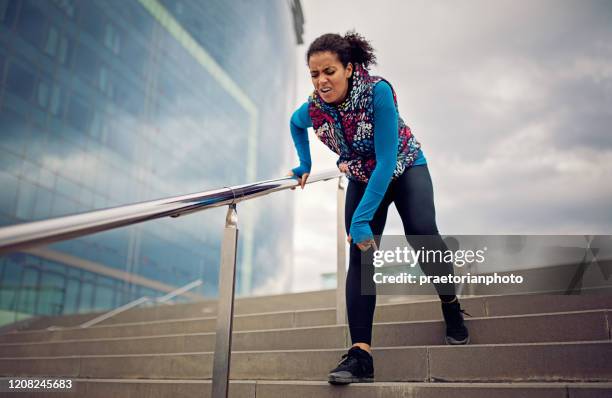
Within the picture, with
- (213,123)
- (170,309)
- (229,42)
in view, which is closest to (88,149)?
(213,123)

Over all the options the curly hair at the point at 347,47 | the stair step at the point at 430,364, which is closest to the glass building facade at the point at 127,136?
the stair step at the point at 430,364

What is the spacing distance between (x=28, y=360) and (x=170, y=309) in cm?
180

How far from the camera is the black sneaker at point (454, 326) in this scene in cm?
251

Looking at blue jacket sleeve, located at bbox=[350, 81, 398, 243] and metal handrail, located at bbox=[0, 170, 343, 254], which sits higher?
blue jacket sleeve, located at bbox=[350, 81, 398, 243]

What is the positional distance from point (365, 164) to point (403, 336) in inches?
42.9

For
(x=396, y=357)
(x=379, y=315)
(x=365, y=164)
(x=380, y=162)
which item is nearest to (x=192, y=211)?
(x=380, y=162)

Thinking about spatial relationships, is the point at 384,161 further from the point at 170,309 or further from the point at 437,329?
the point at 170,309

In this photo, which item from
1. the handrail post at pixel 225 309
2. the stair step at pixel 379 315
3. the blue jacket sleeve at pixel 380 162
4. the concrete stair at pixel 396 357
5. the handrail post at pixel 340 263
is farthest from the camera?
the handrail post at pixel 340 263

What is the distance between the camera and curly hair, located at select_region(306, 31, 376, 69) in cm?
221

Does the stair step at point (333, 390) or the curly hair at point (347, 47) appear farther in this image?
the curly hair at point (347, 47)

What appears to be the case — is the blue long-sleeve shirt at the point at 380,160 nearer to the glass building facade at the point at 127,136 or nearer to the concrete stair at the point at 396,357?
the concrete stair at the point at 396,357

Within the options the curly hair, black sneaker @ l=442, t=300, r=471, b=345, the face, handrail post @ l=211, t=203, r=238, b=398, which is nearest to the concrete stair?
black sneaker @ l=442, t=300, r=471, b=345

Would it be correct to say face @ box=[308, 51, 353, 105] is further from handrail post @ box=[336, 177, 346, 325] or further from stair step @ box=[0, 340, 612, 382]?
handrail post @ box=[336, 177, 346, 325]

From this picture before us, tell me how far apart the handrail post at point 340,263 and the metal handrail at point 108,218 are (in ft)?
4.51
